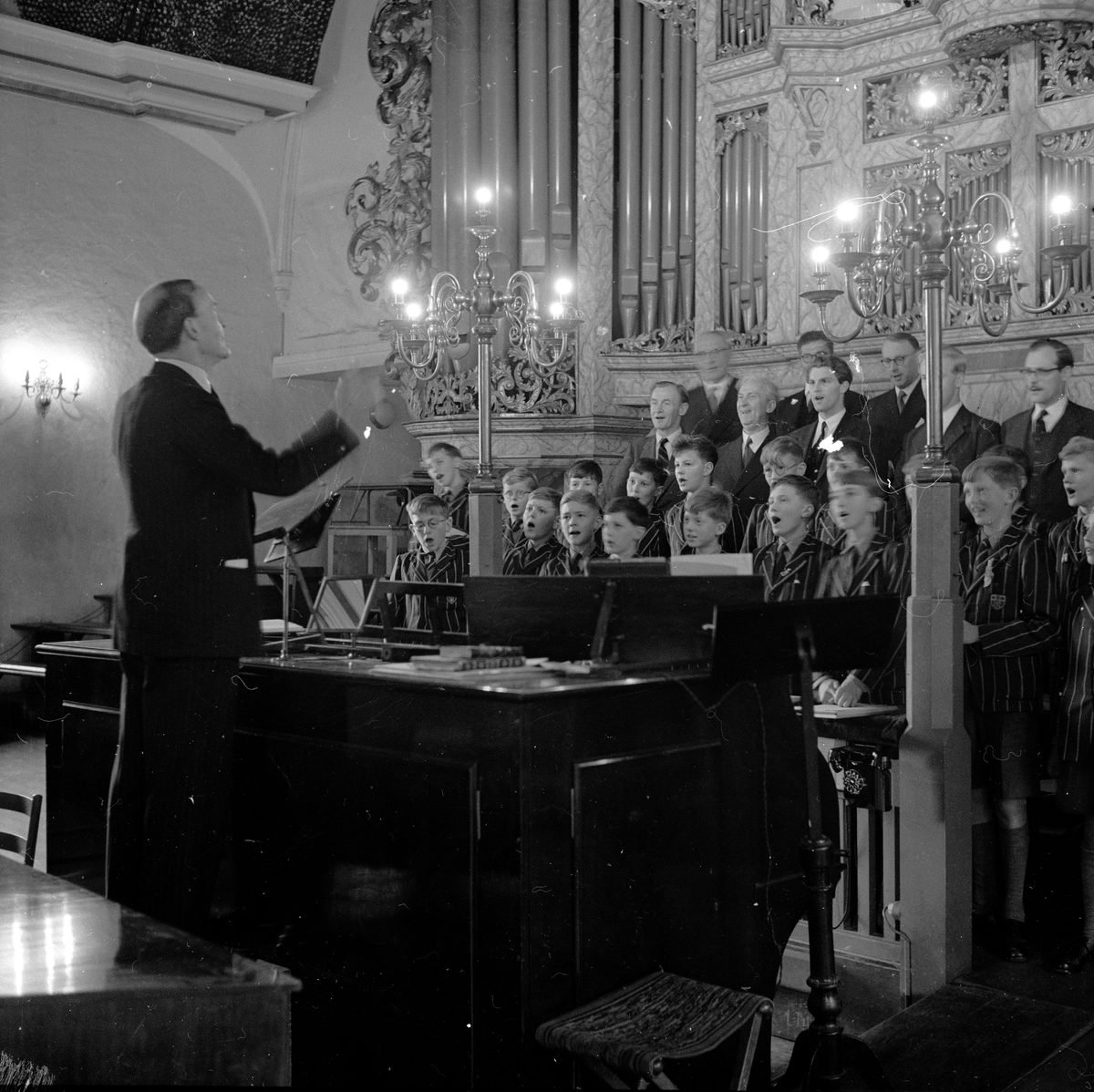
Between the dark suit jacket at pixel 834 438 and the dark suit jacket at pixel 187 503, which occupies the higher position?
the dark suit jacket at pixel 834 438

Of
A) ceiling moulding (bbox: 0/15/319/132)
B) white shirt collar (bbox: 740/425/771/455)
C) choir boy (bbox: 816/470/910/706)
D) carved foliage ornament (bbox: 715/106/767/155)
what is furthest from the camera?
carved foliage ornament (bbox: 715/106/767/155)

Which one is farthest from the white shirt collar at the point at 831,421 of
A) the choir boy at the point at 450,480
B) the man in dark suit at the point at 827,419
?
the choir boy at the point at 450,480

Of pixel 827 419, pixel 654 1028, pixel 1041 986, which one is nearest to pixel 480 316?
pixel 827 419

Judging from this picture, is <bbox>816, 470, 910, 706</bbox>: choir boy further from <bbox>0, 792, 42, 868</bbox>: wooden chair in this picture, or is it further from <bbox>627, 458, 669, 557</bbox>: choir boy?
<bbox>0, 792, 42, 868</bbox>: wooden chair

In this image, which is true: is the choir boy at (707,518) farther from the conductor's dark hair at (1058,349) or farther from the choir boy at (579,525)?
the conductor's dark hair at (1058,349)

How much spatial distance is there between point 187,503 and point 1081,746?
2.58 metres

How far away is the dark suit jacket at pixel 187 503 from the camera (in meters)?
2.89

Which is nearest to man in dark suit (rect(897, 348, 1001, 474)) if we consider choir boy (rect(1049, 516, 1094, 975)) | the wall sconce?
choir boy (rect(1049, 516, 1094, 975))

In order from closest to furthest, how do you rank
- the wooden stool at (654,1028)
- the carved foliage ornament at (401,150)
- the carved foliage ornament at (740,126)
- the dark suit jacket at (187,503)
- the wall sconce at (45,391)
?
the wooden stool at (654,1028)
the wall sconce at (45,391)
the dark suit jacket at (187,503)
the carved foliage ornament at (740,126)
the carved foliage ornament at (401,150)

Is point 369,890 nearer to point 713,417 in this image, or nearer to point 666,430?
point 666,430

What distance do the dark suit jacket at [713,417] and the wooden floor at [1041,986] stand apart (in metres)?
2.43

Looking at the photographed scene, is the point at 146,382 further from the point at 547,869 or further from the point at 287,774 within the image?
the point at 547,869

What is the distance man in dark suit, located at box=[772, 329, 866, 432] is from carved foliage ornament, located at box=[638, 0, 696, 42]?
6.16ft

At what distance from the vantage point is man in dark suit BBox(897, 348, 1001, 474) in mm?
5051
